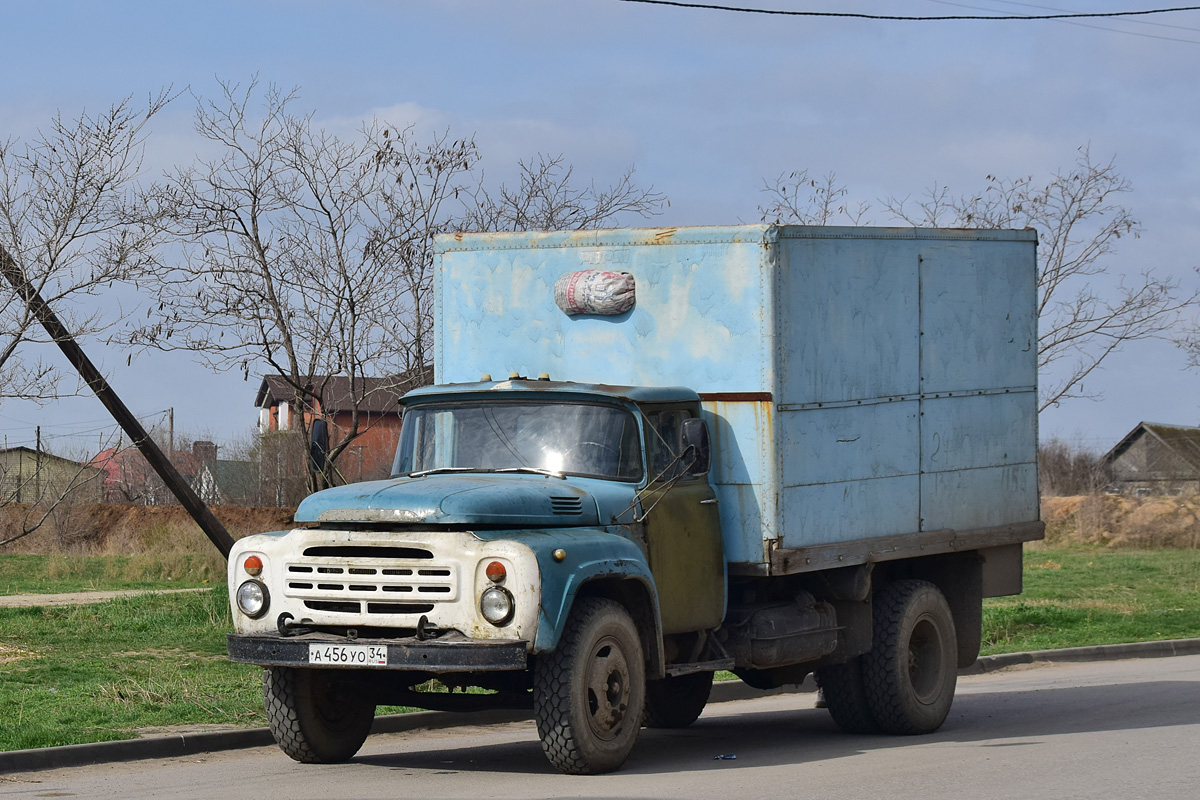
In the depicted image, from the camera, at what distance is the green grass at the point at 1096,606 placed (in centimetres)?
Answer: 1889

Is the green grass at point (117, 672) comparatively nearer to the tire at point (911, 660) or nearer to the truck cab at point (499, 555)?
the truck cab at point (499, 555)

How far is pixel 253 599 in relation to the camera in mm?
9188

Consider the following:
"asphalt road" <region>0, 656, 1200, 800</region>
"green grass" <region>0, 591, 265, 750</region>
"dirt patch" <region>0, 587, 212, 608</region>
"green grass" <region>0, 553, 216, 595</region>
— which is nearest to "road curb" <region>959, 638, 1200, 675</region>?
"asphalt road" <region>0, 656, 1200, 800</region>

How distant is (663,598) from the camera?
9.80m

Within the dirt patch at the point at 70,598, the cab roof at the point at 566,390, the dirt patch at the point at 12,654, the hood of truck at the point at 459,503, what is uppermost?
the cab roof at the point at 566,390

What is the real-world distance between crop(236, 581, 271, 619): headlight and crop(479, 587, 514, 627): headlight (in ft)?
4.79

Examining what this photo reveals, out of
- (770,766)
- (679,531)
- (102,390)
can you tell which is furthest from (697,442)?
(102,390)

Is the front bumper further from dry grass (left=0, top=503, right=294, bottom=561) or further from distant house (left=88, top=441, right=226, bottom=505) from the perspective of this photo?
distant house (left=88, top=441, right=226, bottom=505)

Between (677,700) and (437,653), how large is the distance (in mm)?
4292

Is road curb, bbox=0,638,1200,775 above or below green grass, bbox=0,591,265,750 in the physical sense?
below

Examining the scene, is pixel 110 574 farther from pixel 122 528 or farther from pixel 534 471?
pixel 534 471

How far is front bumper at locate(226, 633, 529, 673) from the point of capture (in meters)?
8.38

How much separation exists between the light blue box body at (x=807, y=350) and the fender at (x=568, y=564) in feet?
4.43

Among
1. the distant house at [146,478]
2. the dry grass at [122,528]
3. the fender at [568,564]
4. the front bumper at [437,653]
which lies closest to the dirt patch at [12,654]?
the front bumper at [437,653]
